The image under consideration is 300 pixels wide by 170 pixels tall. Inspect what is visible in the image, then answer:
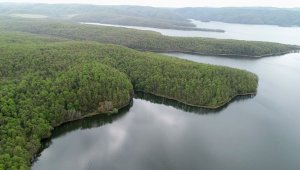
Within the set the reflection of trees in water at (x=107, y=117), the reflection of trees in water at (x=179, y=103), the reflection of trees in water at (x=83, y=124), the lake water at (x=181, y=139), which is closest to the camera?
the lake water at (x=181, y=139)

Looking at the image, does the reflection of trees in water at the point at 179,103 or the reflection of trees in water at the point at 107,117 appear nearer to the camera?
the reflection of trees in water at the point at 107,117

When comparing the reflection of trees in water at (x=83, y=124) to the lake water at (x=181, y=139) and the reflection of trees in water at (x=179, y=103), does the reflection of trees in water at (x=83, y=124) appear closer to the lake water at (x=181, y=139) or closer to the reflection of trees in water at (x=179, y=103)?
the lake water at (x=181, y=139)

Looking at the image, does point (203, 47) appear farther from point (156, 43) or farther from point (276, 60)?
point (276, 60)

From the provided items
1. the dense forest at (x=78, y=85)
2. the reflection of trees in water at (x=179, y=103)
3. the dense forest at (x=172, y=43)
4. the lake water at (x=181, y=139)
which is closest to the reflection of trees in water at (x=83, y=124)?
the lake water at (x=181, y=139)

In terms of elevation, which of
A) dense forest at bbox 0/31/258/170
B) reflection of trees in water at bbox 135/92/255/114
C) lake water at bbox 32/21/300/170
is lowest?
lake water at bbox 32/21/300/170

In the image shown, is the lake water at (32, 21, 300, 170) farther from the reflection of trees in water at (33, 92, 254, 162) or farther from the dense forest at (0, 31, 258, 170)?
the dense forest at (0, 31, 258, 170)

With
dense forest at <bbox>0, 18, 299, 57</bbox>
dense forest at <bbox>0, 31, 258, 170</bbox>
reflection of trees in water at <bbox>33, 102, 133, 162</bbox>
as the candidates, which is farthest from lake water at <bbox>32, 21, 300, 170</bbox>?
dense forest at <bbox>0, 18, 299, 57</bbox>
